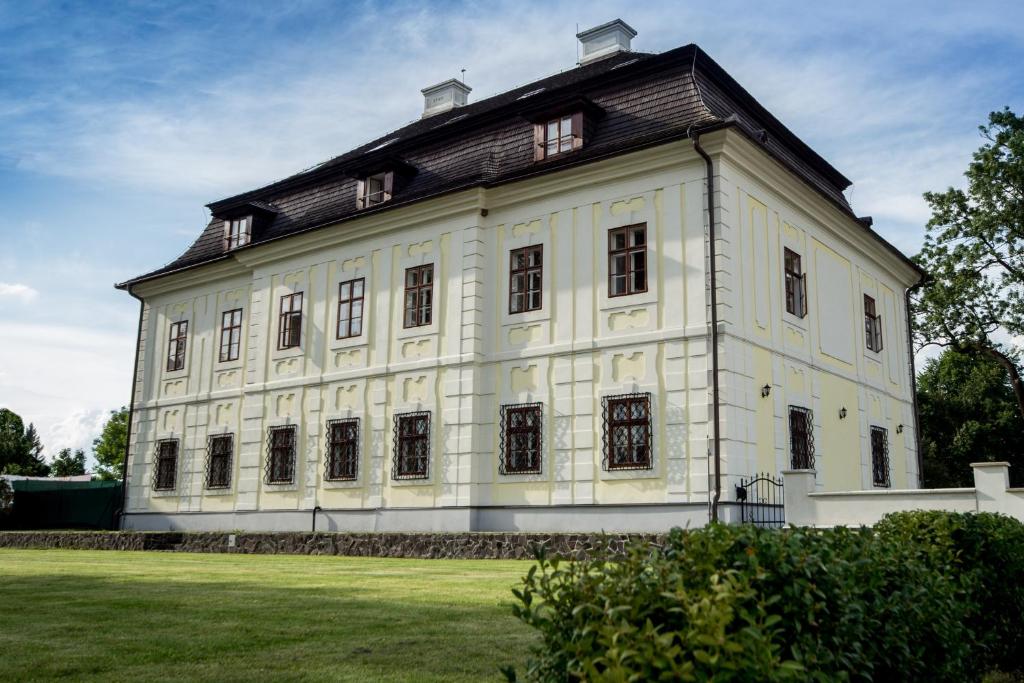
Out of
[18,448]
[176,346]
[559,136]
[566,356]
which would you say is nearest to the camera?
[566,356]

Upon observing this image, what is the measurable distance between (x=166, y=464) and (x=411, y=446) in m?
9.51

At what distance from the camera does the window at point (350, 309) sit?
21703 millimetres

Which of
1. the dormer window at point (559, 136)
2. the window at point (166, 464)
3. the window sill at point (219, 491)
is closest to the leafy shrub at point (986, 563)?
the dormer window at point (559, 136)

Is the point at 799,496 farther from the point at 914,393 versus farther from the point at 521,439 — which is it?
the point at 914,393

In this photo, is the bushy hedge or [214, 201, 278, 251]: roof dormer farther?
[214, 201, 278, 251]: roof dormer

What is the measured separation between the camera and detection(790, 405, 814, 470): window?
18.2 m

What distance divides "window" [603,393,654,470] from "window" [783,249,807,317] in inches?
169

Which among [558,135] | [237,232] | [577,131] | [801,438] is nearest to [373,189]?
[237,232]

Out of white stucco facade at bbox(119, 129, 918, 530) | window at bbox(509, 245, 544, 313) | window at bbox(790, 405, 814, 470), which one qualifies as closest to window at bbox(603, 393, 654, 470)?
white stucco facade at bbox(119, 129, 918, 530)

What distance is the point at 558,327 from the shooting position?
18.4m

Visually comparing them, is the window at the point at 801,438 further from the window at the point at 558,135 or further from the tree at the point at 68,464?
the tree at the point at 68,464

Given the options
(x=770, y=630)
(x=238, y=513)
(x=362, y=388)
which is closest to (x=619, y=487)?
(x=362, y=388)

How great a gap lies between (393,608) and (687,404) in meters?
9.08

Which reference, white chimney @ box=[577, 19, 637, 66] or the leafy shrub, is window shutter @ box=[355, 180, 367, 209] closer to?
white chimney @ box=[577, 19, 637, 66]
